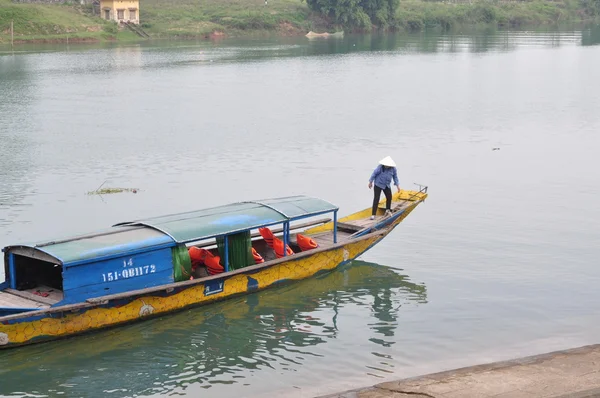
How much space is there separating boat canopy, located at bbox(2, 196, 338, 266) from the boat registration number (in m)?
0.28

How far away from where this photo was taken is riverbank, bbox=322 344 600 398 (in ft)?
36.6

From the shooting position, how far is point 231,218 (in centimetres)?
1606

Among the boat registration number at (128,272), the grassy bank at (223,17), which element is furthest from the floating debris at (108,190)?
the grassy bank at (223,17)

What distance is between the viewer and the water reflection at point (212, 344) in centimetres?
1340

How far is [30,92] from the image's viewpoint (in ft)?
150

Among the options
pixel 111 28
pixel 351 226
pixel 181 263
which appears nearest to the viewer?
pixel 181 263

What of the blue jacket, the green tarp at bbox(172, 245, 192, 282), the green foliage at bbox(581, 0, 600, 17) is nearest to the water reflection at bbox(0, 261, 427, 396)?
the green tarp at bbox(172, 245, 192, 282)

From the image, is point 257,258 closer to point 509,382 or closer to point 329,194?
point 509,382

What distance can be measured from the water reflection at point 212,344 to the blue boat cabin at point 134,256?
0.76m

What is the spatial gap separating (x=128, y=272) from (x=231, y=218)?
235cm

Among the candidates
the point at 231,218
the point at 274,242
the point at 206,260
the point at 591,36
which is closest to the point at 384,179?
the point at 274,242

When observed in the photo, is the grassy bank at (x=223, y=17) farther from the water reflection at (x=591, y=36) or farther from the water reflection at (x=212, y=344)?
the water reflection at (x=212, y=344)

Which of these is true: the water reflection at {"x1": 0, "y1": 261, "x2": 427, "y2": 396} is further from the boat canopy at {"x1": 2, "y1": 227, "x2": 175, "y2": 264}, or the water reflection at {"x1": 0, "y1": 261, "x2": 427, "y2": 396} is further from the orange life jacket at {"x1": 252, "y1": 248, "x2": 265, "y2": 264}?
the boat canopy at {"x1": 2, "y1": 227, "x2": 175, "y2": 264}

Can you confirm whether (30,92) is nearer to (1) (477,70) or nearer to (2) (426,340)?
(1) (477,70)
